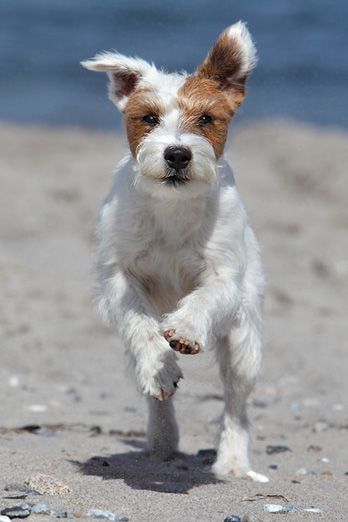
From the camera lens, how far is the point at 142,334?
15.1ft

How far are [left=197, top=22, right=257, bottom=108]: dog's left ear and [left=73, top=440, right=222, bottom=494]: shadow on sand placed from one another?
2.17 metres

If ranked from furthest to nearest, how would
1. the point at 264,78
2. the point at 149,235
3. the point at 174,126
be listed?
the point at 264,78 → the point at 149,235 → the point at 174,126

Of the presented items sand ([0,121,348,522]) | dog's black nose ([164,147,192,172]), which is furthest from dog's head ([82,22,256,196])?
sand ([0,121,348,522])

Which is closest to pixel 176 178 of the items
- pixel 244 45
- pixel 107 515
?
pixel 244 45

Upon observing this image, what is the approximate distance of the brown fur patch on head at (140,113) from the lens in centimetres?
448

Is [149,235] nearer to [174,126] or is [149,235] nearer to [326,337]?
[174,126]

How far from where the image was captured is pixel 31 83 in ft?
82.9

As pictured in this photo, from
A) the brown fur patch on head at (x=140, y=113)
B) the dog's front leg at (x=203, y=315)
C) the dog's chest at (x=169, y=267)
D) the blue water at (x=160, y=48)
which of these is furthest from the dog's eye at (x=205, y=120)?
the blue water at (x=160, y=48)

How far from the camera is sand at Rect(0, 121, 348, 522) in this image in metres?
4.44

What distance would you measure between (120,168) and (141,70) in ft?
1.96

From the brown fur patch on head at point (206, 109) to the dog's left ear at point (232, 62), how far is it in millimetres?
101

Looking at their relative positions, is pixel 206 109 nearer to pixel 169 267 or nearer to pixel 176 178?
pixel 176 178

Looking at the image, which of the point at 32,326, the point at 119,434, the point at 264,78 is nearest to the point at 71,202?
the point at 32,326

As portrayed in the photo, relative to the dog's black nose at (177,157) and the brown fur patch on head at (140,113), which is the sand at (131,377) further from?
the dog's black nose at (177,157)
